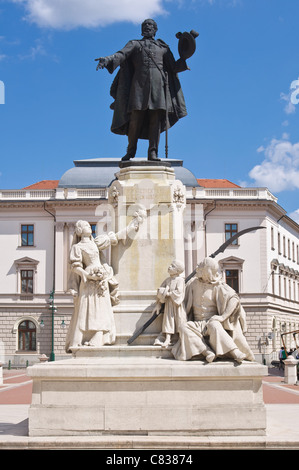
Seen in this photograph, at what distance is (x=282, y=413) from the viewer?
15.6 metres

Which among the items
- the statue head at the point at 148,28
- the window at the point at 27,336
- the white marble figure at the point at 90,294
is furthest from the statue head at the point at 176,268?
the window at the point at 27,336

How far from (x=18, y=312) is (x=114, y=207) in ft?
161

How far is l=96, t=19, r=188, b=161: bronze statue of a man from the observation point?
13.2 m

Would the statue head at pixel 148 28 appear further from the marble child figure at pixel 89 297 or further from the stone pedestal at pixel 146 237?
the marble child figure at pixel 89 297

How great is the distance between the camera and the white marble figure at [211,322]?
35.6 ft

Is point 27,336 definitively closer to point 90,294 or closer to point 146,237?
point 146,237

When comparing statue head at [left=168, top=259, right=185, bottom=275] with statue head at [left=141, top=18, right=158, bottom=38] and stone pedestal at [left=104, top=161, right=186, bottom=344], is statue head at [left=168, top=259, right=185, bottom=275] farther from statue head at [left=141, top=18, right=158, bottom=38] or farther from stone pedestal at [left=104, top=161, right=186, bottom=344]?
statue head at [left=141, top=18, right=158, bottom=38]

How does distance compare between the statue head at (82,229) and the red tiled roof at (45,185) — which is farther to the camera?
the red tiled roof at (45,185)

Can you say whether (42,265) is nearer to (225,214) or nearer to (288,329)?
(225,214)

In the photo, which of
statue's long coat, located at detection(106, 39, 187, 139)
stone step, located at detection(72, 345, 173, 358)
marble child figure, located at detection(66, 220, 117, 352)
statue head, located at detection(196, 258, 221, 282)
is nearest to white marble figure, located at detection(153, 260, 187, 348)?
stone step, located at detection(72, 345, 173, 358)

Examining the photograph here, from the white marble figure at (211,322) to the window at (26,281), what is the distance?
168 ft

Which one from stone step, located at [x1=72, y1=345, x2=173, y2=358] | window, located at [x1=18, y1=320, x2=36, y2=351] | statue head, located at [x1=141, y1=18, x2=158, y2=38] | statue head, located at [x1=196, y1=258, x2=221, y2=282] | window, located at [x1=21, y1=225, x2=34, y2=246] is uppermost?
window, located at [x1=21, y1=225, x2=34, y2=246]

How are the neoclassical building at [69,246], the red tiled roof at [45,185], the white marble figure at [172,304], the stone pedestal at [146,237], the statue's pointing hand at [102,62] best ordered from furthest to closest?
the red tiled roof at [45,185] → the neoclassical building at [69,246] → the statue's pointing hand at [102,62] → the stone pedestal at [146,237] → the white marble figure at [172,304]

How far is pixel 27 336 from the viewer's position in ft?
197
